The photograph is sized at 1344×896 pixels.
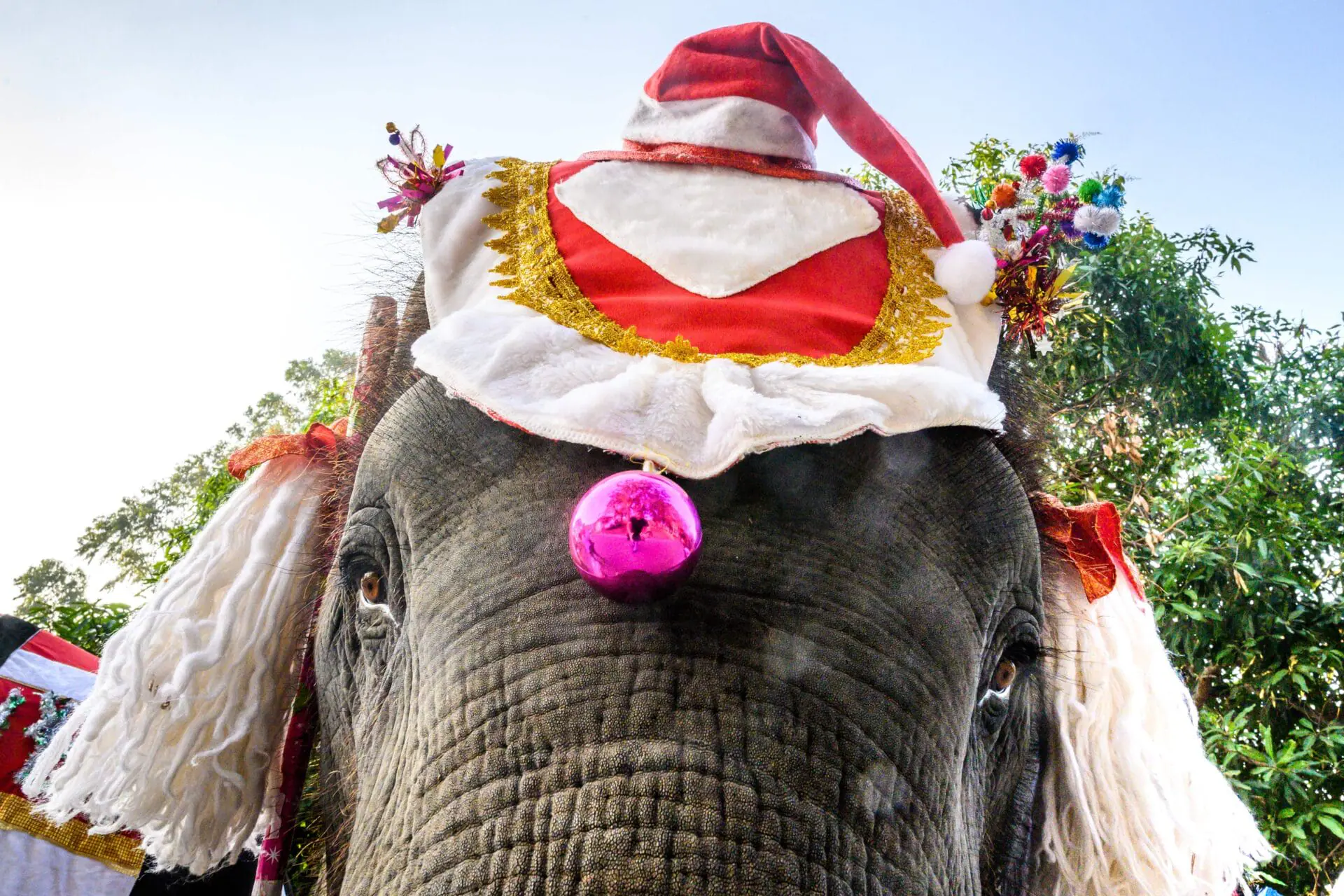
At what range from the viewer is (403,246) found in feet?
5.99

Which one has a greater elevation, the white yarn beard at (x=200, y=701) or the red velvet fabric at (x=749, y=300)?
the red velvet fabric at (x=749, y=300)

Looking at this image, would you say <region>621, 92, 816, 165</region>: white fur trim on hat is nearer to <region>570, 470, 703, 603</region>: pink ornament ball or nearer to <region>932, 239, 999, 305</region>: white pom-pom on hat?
<region>932, 239, 999, 305</region>: white pom-pom on hat

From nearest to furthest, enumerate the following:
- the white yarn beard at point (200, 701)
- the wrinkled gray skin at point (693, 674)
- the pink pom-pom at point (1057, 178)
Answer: the wrinkled gray skin at point (693, 674)
the white yarn beard at point (200, 701)
the pink pom-pom at point (1057, 178)

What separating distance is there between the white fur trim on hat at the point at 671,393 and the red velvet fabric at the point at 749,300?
9 cm

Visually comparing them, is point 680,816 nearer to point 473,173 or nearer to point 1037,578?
point 1037,578

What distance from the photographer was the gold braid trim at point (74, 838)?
221 cm

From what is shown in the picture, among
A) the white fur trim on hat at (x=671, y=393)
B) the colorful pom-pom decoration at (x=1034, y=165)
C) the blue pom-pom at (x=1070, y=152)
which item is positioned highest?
the blue pom-pom at (x=1070, y=152)

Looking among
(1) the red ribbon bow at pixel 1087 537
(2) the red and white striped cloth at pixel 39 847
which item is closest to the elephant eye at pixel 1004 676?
(1) the red ribbon bow at pixel 1087 537

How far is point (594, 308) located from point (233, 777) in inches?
37.3

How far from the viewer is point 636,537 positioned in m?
1.03

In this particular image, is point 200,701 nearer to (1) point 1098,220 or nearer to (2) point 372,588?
(2) point 372,588

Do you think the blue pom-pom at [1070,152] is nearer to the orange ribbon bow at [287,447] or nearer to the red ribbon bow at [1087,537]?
the red ribbon bow at [1087,537]

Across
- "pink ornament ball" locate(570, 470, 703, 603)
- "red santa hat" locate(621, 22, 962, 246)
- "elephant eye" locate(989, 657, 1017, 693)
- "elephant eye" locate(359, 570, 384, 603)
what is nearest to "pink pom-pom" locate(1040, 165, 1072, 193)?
"red santa hat" locate(621, 22, 962, 246)

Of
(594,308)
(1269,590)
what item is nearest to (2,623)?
(594,308)
